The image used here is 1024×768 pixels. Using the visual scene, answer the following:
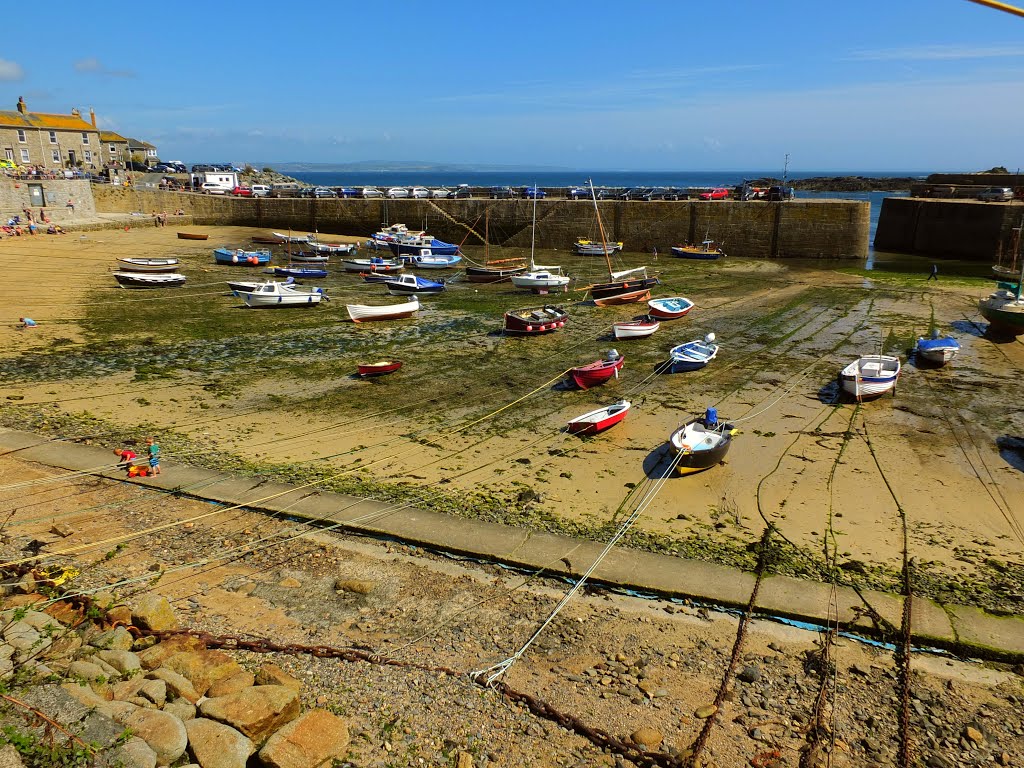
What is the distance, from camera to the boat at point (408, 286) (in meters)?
33.4

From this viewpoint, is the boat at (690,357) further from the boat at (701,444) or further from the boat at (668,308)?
the boat at (668,308)

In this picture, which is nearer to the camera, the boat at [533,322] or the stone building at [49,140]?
the boat at [533,322]

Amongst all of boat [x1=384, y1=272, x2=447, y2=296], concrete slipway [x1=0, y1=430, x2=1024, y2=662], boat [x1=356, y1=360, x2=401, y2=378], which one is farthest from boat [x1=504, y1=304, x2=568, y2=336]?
concrete slipway [x1=0, y1=430, x2=1024, y2=662]

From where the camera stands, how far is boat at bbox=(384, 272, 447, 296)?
3341 centimetres

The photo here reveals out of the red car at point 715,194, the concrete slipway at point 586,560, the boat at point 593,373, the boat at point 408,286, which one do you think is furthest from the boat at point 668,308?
the red car at point 715,194

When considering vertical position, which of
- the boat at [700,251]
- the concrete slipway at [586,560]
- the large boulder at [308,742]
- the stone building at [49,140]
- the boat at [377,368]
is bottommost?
the concrete slipway at [586,560]

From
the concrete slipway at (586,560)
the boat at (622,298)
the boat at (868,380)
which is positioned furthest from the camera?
the boat at (622,298)

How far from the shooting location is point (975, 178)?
60531 mm

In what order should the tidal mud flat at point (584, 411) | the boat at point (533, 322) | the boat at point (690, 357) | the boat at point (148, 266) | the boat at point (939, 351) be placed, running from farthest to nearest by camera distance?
the boat at point (148, 266) < the boat at point (533, 322) < the boat at point (690, 357) < the boat at point (939, 351) < the tidal mud flat at point (584, 411)

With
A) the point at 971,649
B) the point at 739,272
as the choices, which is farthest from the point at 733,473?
the point at 739,272

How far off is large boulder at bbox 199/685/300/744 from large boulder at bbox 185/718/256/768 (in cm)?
10

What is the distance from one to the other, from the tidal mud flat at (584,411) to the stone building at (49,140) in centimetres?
3557

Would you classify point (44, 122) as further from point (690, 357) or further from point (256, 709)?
point (256, 709)

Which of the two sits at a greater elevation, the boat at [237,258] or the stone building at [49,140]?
the stone building at [49,140]
